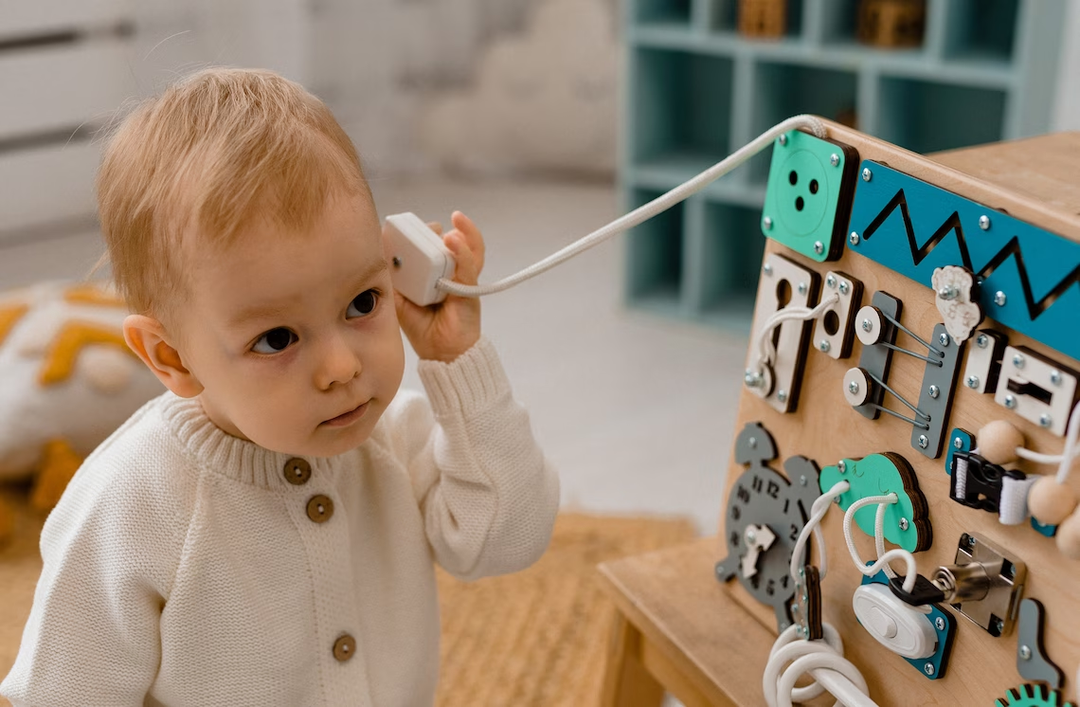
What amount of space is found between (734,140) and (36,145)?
156 cm

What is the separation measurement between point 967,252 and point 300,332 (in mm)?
394

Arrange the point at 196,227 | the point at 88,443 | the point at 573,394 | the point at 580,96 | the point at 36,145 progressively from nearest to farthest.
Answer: the point at 196,227 < the point at 88,443 < the point at 573,394 < the point at 36,145 < the point at 580,96

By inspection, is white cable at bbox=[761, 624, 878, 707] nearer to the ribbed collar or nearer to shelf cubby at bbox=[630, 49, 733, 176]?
the ribbed collar

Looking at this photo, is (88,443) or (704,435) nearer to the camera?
(88,443)

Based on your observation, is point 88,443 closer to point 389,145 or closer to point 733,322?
point 733,322

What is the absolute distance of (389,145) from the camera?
9.95 feet

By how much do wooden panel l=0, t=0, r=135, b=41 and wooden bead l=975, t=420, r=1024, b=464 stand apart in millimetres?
2274

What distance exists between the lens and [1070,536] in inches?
23.6

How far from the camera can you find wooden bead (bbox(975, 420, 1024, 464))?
0.64 metres

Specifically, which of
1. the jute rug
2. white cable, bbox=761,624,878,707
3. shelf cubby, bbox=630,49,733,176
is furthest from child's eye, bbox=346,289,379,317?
shelf cubby, bbox=630,49,733,176

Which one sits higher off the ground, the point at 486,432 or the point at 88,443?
the point at 486,432

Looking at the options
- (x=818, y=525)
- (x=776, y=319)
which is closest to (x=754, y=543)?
(x=818, y=525)

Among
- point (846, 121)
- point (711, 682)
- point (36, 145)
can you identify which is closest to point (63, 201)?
point (36, 145)

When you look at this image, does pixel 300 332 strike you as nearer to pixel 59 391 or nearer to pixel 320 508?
pixel 320 508
